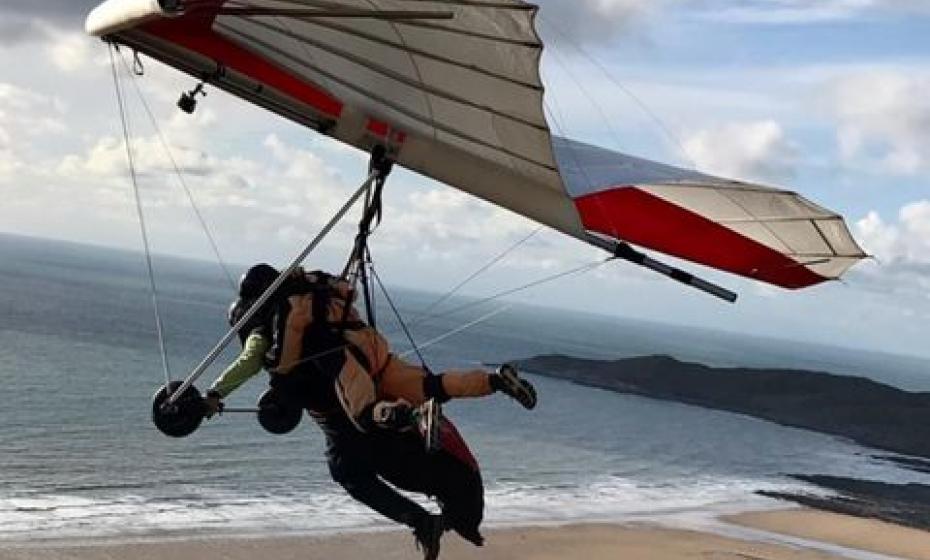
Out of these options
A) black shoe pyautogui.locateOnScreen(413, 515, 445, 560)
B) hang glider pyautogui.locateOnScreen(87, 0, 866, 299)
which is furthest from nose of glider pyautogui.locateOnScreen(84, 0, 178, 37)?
black shoe pyautogui.locateOnScreen(413, 515, 445, 560)

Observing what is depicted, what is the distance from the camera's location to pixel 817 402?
209ft

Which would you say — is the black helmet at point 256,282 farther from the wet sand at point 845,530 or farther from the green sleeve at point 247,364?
the wet sand at point 845,530

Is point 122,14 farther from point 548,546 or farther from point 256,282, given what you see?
point 548,546

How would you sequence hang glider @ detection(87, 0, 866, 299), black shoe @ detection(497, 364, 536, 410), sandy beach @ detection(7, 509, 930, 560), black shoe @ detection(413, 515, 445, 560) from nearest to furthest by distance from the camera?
hang glider @ detection(87, 0, 866, 299) → black shoe @ detection(497, 364, 536, 410) → black shoe @ detection(413, 515, 445, 560) → sandy beach @ detection(7, 509, 930, 560)

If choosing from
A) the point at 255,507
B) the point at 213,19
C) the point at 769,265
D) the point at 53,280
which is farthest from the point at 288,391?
the point at 53,280

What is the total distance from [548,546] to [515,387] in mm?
15684

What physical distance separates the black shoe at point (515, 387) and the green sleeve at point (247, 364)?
1114 millimetres

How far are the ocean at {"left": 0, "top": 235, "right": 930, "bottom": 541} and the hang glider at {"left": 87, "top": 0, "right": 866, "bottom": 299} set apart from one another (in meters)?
13.8

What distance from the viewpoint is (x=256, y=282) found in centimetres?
575

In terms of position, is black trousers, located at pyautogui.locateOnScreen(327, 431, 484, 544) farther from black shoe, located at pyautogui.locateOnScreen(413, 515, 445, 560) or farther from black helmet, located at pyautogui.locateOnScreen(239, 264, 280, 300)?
black helmet, located at pyautogui.locateOnScreen(239, 264, 280, 300)

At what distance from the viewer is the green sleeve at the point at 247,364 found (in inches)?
223

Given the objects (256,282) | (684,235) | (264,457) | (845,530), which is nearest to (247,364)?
(256,282)

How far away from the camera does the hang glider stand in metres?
4.60

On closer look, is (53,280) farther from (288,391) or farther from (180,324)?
(288,391)
